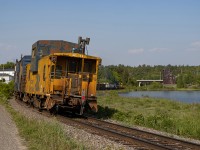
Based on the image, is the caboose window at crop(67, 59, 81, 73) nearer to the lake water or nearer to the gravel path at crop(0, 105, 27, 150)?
the gravel path at crop(0, 105, 27, 150)

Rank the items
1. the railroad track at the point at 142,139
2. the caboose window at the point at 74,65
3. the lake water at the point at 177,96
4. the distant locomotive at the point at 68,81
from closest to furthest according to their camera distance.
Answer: the railroad track at the point at 142,139 → the distant locomotive at the point at 68,81 → the caboose window at the point at 74,65 → the lake water at the point at 177,96

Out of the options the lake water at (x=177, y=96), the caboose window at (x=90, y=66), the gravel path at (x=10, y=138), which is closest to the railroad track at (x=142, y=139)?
the gravel path at (x=10, y=138)

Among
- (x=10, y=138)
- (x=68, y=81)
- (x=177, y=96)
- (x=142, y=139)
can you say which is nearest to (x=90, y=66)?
(x=68, y=81)

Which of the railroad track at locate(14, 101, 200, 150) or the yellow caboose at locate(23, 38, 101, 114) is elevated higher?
the yellow caboose at locate(23, 38, 101, 114)

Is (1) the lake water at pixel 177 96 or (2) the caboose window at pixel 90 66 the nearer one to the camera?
(2) the caboose window at pixel 90 66

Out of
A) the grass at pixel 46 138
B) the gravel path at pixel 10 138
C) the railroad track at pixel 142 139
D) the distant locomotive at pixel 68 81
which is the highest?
the distant locomotive at pixel 68 81

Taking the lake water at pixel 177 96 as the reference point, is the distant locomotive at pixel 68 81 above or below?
above

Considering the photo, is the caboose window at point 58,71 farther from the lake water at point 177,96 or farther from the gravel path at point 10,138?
the lake water at point 177,96

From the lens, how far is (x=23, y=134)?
39.4 ft

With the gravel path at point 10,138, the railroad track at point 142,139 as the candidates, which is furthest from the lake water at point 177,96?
the gravel path at point 10,138

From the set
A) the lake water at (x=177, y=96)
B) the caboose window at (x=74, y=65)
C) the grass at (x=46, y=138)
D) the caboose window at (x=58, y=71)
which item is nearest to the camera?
the grass at (x=46, y=138)

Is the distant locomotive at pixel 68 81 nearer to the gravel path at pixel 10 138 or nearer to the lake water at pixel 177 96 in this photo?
the gravel path at pixel 10 138

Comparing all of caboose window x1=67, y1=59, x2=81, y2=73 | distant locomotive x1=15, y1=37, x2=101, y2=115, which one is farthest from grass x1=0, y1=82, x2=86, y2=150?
caboose window x1=67, y1=59, x2=81, y2=73

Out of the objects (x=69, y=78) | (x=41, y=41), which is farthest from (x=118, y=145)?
(x=41, y=41)
